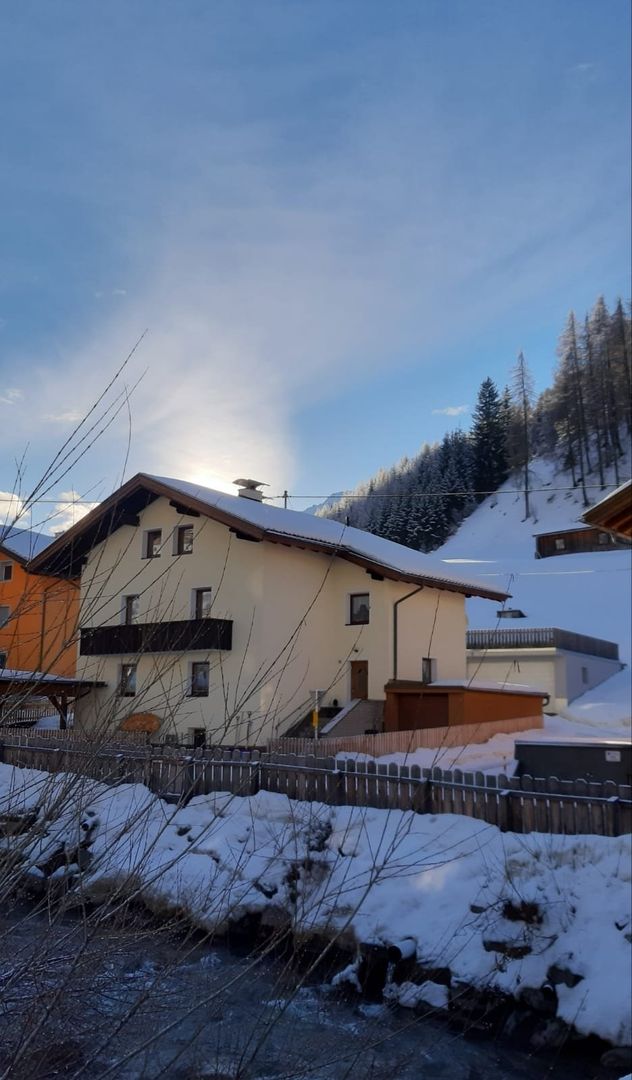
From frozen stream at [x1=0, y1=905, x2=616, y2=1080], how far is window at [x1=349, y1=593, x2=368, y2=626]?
16.1m

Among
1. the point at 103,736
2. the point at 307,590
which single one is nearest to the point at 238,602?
the point at 307,590

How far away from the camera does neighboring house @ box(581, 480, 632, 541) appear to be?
11133 mm

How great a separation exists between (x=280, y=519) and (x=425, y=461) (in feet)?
17.6

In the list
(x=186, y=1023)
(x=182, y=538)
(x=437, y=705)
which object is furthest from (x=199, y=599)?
(x=186, y=1023)

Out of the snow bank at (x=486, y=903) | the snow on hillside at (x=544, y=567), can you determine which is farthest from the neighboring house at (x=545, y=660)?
the snow bank at (x=486, y=903)

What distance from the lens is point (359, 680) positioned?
88.2ft

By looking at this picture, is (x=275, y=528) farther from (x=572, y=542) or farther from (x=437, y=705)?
(x=572, y=542)

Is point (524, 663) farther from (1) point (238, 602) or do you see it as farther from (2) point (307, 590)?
(1) point (238, 602)

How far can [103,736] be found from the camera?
139 inches

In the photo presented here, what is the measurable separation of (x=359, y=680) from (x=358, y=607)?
246 centimetres

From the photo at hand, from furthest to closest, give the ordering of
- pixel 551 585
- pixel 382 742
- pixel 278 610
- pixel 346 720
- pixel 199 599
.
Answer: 1. pixel 551 585
2. pixel 199 599
3. pixel 278 610
4. pixel 346 720
5. pixel 382 742

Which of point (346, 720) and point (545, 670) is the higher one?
point (545, 670)

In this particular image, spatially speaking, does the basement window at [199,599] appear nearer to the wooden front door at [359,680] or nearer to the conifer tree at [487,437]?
the wooden front door at [359,680]

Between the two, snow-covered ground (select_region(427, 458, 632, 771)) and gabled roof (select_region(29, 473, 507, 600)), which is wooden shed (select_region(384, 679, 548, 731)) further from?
gabled roof (select_region(29, 473, 507, 600))
